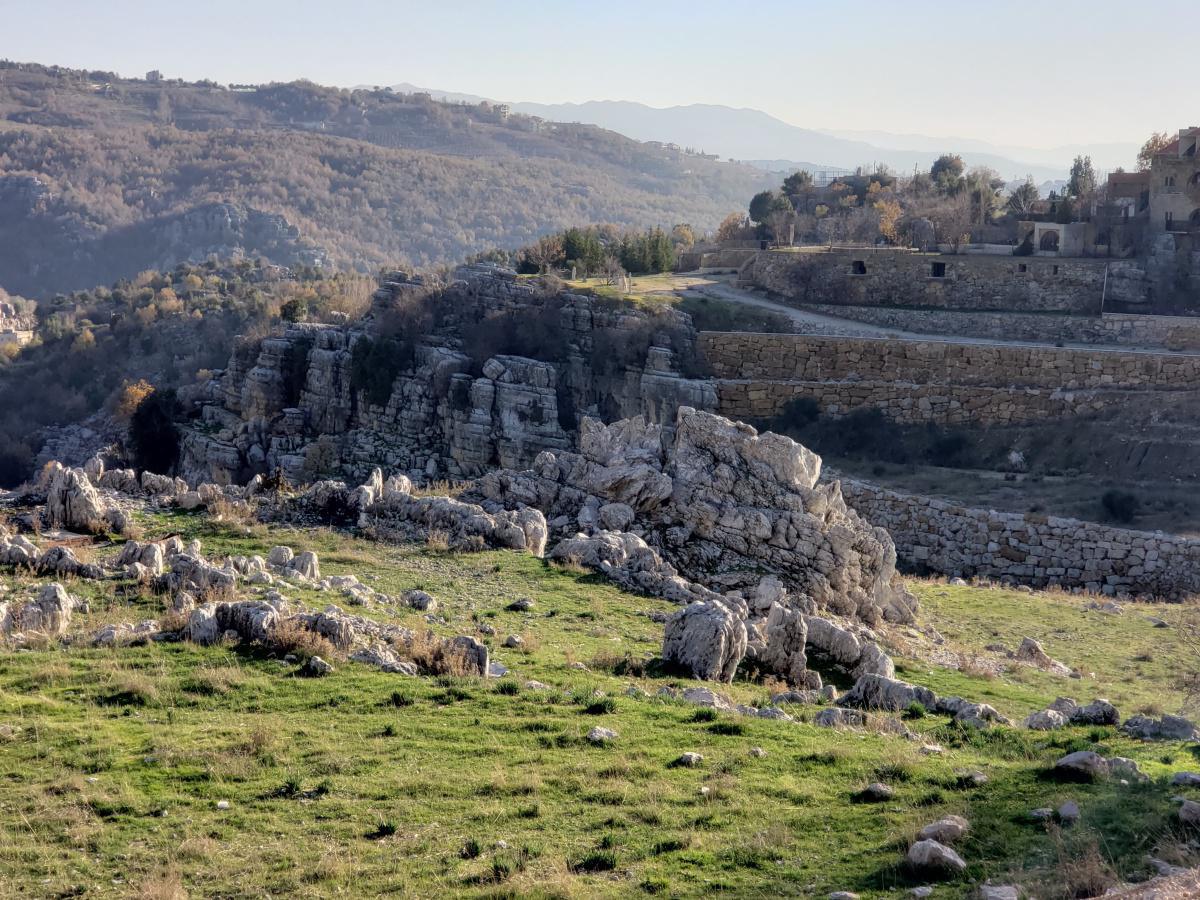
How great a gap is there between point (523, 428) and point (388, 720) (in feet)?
92.0

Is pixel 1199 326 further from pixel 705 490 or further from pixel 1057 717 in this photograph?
pixel 1057 717

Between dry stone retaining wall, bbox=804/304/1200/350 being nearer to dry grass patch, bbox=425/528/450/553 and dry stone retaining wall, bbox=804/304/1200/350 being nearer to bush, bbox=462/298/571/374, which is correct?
bush, bbox=462/298/571/374

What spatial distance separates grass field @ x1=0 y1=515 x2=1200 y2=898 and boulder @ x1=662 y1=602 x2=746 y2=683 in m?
0.29

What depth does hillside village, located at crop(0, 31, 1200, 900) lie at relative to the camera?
8.42 meters

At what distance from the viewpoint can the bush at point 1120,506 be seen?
27828 millimetres

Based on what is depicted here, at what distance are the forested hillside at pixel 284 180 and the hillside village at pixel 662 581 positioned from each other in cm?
5761

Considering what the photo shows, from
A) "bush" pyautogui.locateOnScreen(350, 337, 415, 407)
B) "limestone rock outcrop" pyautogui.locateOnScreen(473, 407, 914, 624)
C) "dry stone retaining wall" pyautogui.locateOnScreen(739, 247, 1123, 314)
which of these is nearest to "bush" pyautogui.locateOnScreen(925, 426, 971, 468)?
"dry stone retaining wall" pyautogui.locateOnScreen(739, 247, 1123, 314)

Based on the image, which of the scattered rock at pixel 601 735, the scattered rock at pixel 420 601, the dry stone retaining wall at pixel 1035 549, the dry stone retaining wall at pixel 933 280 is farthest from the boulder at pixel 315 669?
the dry stone retaining wall at pixel 933 280

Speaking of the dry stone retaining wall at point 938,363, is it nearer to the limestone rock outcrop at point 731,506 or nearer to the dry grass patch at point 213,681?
the limestone rock outcrop at point 731,506

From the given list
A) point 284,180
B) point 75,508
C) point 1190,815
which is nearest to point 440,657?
point 1190,815

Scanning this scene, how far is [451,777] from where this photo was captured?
30.9 feet

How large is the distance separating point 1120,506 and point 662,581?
14.6 metres

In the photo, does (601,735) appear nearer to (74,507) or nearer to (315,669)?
(315,669)

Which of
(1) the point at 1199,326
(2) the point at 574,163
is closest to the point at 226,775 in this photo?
(1) the point at 1199,326
